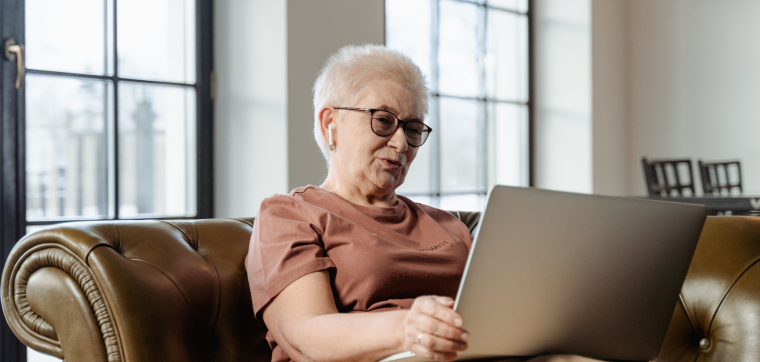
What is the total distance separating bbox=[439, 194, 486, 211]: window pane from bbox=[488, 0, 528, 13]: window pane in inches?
54.4

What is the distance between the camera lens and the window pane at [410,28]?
3.72 m

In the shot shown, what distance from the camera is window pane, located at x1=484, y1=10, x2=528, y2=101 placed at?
15.1ft

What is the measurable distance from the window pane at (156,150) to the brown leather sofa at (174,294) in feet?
4.33

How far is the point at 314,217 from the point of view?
1.21 m

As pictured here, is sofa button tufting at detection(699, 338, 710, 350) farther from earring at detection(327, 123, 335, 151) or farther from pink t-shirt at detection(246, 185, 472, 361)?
earring at detection(327, 123, 335, 151)

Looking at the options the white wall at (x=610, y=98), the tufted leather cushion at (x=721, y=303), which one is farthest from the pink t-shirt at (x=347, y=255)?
→ the white wall at (x=610, y=98)

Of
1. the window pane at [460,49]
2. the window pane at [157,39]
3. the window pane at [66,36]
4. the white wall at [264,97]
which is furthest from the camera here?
the window pane at [460,49]

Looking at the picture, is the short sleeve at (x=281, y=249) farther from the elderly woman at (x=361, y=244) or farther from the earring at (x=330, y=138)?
the earring at (x=330, y=138)

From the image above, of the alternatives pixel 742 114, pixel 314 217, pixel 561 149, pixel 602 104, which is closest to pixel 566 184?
pixel 561 149

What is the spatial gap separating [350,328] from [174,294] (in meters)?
0.37

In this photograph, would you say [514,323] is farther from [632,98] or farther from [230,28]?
[632,98]

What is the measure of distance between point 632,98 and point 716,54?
0.70 m

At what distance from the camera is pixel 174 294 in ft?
3.73

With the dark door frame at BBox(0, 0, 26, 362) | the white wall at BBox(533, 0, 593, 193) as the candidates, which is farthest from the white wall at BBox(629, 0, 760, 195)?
the dark door frame at BBox(0, 0, 26, 362)
